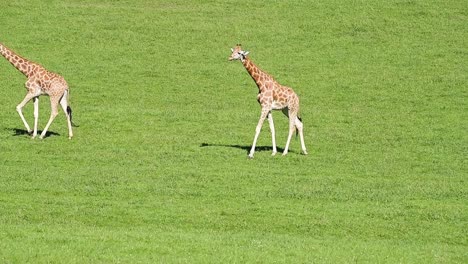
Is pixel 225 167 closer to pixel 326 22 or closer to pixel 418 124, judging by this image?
pixel 418 124

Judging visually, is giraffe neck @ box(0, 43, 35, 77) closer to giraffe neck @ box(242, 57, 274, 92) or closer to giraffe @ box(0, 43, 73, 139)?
giraffe @ box(0, 43, 73, 139)

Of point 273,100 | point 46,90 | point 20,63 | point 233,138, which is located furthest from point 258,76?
point 20,63

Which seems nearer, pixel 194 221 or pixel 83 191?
pixel 194 221

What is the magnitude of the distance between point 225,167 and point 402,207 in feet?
16.7

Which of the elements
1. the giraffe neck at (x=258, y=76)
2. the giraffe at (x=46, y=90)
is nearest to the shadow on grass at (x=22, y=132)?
the giraffe at (x=46, y=90)

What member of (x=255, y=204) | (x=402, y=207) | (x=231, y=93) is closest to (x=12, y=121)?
(x=231, y=93)

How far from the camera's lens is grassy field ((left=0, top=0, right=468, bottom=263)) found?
17891 mm

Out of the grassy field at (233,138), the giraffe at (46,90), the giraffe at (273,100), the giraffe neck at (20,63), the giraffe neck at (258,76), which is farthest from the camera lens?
the giraffe neck at (20,63)

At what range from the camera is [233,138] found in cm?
2866

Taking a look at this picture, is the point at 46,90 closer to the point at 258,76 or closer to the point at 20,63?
the point at 20,63

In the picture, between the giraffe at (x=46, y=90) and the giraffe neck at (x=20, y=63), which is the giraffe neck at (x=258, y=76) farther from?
the giraffe neck at (x=20, y=63)

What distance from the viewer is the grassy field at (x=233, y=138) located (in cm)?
1789

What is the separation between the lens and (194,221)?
62.9ft

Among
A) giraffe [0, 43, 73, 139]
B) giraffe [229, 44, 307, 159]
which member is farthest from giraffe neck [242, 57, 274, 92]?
giraffe [0, 43, 73, 139]
